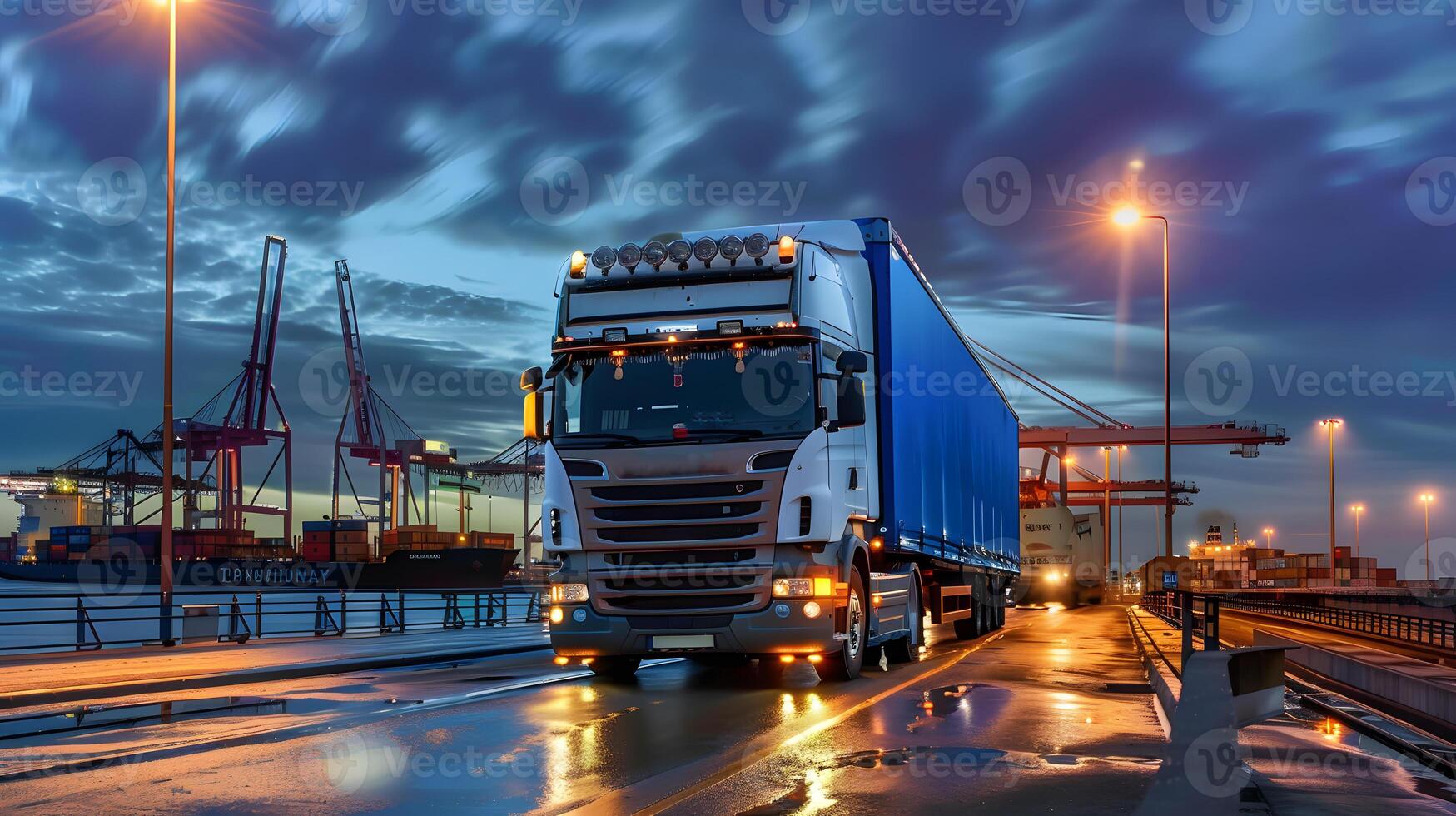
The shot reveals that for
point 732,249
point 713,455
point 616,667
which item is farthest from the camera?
point 616,667

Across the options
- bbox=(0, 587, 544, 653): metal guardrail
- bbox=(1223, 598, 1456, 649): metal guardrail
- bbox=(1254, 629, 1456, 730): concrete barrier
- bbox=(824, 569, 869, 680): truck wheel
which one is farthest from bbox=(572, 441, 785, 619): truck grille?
bbox=(1223, 598, 1456, 649): metal guardrail

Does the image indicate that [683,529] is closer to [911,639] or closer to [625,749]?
[625,749]

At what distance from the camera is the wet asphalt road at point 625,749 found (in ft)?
21.9

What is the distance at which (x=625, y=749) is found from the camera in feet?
28.3

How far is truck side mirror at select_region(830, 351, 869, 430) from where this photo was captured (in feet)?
40.5

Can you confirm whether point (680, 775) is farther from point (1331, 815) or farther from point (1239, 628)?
point (1239, 628)

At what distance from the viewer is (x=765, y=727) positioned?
9.88 meters

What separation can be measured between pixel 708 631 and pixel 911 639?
4773 millimetres

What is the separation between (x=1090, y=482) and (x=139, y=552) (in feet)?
238

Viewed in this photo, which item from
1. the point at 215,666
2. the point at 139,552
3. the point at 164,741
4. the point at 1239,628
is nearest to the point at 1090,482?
the point at 1239,628

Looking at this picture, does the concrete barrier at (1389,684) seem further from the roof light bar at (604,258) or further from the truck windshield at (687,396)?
the roof light bar at (604,258)

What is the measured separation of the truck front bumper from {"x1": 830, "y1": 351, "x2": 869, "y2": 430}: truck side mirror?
1763 millimetres

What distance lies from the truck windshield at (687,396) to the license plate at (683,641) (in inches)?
77.0

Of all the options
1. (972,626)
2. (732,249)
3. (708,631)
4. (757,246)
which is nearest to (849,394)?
(757,246)
